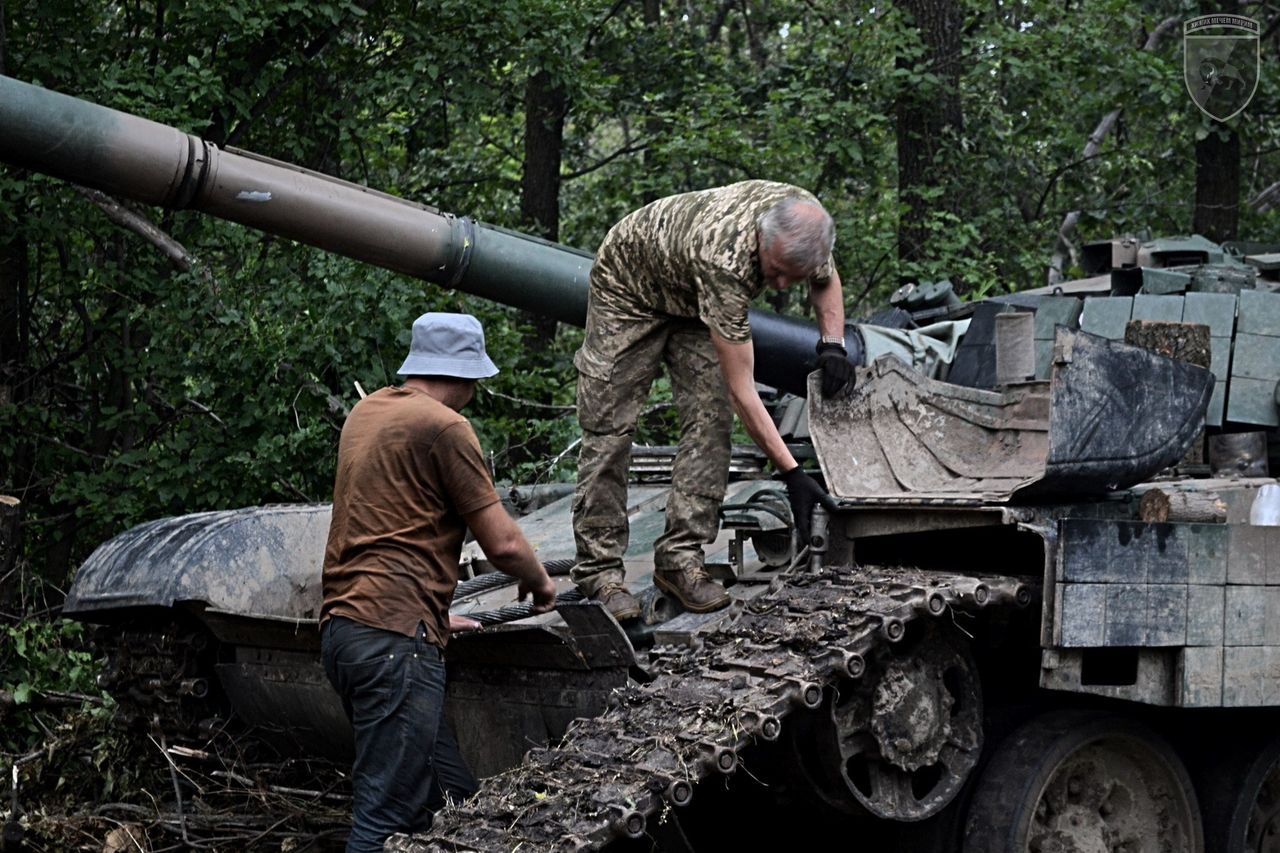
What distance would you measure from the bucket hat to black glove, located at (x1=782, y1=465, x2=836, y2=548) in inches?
45.2

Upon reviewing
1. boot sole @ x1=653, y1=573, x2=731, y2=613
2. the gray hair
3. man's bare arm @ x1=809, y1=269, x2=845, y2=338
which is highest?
the gray hair

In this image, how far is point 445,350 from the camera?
5.36m

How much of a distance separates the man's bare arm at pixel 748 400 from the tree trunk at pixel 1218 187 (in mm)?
9871

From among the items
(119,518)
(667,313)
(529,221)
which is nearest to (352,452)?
(667,313)

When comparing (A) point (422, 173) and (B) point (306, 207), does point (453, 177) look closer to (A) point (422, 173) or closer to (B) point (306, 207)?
(A) point (422, 173)

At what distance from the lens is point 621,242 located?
6.25m

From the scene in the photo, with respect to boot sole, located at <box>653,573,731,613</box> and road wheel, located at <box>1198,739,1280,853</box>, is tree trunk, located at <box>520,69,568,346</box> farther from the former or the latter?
road wheel, located at <box>1198,739,1280,853</box>

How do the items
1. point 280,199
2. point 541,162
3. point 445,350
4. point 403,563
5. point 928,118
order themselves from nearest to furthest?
point 403,563
point 445,350
point 280,199
point 928,118
point 541,162

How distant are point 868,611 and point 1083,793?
1364 millimetres

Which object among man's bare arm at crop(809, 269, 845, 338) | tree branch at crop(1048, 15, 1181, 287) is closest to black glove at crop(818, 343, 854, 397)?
man's bare arm at crop(809, 269, 845, 338)

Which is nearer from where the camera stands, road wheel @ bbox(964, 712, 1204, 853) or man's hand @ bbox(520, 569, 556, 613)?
man's hand @ bbox(520, 569, 556, 613)

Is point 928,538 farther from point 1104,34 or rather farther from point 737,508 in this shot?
point 1104,34

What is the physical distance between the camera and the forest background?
400 inches

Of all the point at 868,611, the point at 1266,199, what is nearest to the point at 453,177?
the point at 1266,199
